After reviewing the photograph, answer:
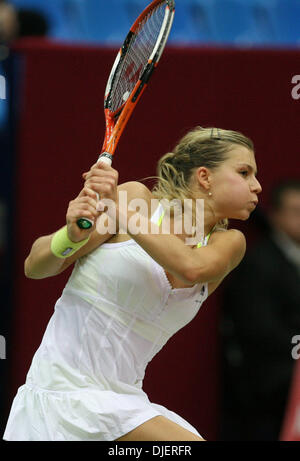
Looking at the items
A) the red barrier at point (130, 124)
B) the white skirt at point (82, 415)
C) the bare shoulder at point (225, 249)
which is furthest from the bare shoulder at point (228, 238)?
the red barrier at point (130, 124)

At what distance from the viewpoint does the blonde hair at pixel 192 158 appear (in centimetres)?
324

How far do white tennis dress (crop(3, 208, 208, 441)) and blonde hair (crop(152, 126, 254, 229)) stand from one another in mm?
258

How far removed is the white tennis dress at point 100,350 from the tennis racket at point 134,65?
438 mm

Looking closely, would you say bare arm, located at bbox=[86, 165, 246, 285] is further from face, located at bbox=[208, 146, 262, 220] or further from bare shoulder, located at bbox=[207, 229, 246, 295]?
face, located at bbox=[208, 146, 262, 220]

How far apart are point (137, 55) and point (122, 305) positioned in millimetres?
992

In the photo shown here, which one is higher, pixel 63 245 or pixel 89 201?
pixel 89 201

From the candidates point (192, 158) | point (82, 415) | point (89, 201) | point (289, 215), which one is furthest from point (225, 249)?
point (289, 215)

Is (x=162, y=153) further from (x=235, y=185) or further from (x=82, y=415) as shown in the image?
(x=82, y=415)

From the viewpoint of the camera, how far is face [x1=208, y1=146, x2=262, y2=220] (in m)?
3.20

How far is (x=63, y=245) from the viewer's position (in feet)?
10.1

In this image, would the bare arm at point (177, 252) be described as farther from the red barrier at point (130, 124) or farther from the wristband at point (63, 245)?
the red barrier at point (130, 124)

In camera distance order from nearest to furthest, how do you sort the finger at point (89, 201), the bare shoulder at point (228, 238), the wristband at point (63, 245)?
the finger at point (89, 201), the wristband at point (63, 245), the bare shoulder at point (228, 238)

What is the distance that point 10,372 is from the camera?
568 centimetres
